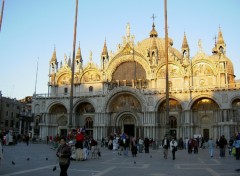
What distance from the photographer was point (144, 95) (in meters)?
45.9

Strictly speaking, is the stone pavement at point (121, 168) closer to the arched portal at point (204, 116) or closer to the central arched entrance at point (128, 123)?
the arched portal at point (204, 116)

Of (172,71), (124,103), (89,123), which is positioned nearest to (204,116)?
(172,71)

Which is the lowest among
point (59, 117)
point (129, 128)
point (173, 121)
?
point (129, 128)

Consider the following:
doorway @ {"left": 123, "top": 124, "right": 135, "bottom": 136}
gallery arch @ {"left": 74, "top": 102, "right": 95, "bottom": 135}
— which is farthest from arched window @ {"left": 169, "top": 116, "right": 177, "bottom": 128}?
gallery arch @ {"left": 74, "top": 102, "right": 95, "bottom": 135}

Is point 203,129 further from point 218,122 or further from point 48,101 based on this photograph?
point 48,101

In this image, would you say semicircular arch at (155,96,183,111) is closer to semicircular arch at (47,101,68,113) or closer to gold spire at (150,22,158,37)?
semicircular arch at (47,101,68,113)

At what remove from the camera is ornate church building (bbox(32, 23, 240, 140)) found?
4306 centimetres

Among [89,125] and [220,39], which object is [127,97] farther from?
[220,39]

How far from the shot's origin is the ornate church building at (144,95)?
1695 inches

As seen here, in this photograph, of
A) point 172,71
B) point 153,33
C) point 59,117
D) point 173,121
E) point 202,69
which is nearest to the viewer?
point 202,69

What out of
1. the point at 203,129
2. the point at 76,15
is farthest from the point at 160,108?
the point at 76,15

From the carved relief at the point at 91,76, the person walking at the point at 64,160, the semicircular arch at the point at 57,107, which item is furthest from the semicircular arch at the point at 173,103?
the person walking at the point at 64,160

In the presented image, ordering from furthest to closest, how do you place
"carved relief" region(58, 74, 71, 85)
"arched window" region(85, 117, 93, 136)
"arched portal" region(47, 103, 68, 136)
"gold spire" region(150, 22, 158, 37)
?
"gold spire" region(150, 22, 158, 37)
"carved relief" region(58, 74, 71, 85)
"arched portal" region(47, 103, 68, 136)
"arched window" region(85, 117, 93, 136)

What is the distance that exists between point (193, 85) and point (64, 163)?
38.8 m
